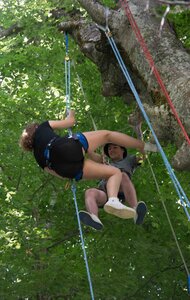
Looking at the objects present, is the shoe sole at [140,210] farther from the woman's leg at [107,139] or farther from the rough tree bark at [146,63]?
the rough tree bark at [146,63]

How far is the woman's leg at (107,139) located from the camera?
5406mm

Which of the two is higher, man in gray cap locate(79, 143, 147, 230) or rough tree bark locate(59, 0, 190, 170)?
rough tree bark locate(59, 0, 190, 170)

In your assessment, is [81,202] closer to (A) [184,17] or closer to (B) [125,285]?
(B) [125,285]

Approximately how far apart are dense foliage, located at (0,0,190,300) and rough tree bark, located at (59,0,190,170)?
6.60 ft

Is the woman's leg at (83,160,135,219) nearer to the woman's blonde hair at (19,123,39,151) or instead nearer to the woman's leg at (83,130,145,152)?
the woman's leg at (83,130,145,152)

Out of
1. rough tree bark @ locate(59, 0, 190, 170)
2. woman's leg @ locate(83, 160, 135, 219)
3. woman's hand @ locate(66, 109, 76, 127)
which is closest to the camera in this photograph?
rough tree bark @ locate(59, 0, 190, 170)

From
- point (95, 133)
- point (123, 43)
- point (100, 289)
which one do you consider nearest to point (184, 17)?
point (123, 43)

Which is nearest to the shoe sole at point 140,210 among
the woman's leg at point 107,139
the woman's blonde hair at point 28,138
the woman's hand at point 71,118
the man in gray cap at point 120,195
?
the man in gray cap at point 120,195

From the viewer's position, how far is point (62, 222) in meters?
10.3

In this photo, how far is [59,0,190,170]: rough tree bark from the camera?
15.4 ft

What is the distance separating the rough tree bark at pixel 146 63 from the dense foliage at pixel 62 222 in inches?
79.2

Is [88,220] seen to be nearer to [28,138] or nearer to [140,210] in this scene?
[140,210]

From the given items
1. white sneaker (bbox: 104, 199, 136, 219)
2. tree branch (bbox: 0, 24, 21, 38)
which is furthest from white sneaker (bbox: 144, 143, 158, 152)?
tree branch (bbox: 0, 24, 21, 38)

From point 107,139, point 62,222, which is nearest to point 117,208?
point 107,139
